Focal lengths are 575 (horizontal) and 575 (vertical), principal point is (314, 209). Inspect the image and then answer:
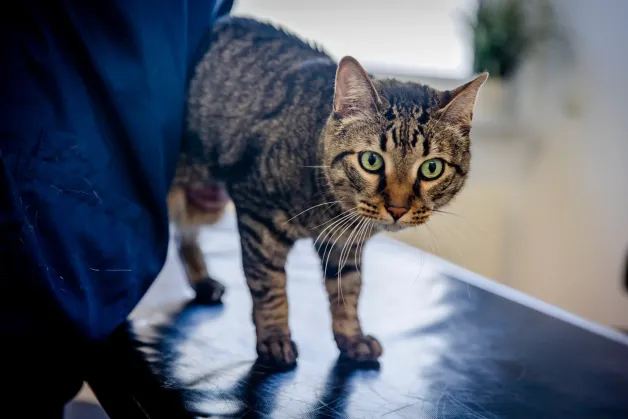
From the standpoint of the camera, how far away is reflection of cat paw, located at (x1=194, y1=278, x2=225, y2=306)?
2.67 ft

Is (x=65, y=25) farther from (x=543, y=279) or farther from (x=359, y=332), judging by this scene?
(x=543, y=279)

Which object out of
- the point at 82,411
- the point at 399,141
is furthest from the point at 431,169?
the point at 82,411

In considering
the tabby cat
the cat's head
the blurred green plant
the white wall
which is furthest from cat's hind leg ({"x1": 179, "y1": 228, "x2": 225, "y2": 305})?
the white wall

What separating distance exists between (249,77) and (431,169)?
0.86 feet

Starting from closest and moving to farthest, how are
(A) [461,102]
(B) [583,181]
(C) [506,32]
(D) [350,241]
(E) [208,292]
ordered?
(A) [461,102] → (D) [350,241] → (E) [208,292] → (C) [506,32] → (B) [583,181]

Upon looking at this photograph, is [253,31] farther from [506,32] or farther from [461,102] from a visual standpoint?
[506,32]

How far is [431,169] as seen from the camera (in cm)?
Result: 50

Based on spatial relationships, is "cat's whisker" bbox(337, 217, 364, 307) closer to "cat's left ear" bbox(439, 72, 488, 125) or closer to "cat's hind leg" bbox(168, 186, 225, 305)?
"cat's left ear" bbox(439, 72, 488, 125)

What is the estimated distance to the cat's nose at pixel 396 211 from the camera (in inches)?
19.7

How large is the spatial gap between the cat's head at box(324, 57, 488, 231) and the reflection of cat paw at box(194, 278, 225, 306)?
37 centimetres

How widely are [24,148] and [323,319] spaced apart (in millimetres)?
417

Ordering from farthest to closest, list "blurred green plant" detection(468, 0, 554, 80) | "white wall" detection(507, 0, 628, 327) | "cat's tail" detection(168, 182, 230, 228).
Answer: "white wall" detection(507, 0, 628, 327), "blurred green plant" detection(468, 0, 554, 80), "cat's tail" detection(168, 182, 230, 228)

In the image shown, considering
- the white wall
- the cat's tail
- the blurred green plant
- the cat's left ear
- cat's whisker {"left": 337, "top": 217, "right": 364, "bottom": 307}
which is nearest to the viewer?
the cat's left ear

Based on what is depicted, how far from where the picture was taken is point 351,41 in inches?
29.7
